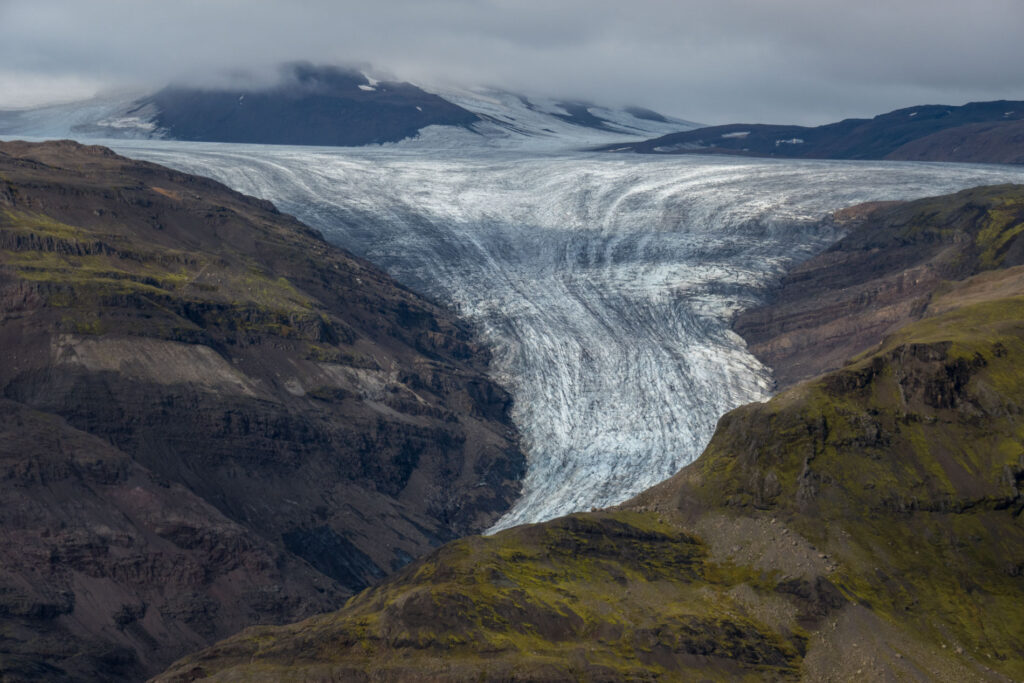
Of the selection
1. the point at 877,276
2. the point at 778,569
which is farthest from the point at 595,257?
the point at 778,569

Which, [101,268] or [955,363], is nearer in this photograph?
[955,363]

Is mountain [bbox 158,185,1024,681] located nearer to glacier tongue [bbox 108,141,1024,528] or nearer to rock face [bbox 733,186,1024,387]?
glacier tongue [bbox 108,141,1024,528]

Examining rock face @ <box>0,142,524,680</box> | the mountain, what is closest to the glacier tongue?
rock face @ <box>0,142,524,680</box>

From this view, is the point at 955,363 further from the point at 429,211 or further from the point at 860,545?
the point at 429,211

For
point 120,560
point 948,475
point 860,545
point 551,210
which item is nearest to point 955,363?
point 948,475

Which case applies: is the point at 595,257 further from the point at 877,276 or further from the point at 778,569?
the point at 778,569
